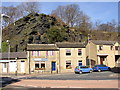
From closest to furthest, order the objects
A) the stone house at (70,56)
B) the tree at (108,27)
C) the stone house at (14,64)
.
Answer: the stone house at (14,64) < the stone house at (70,56) < the tree at (108,27)

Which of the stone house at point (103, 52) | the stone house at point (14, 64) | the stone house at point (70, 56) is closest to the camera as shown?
the stone house at point (14, 64)

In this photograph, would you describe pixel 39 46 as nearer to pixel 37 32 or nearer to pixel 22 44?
pixel 22 44

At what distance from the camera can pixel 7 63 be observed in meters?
36.9

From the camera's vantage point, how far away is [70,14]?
256ft

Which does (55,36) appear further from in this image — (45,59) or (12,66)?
(12,66)

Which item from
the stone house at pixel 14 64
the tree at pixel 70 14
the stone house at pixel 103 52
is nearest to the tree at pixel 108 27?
the tree at pixel 70 14

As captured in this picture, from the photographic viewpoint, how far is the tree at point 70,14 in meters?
77.9

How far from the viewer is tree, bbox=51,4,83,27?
77.9 m

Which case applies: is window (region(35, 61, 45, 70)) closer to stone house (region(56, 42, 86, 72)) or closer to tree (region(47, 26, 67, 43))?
stone house (region(56, 42, 86, 72))

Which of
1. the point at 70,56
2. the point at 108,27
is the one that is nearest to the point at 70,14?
the point at 108,27

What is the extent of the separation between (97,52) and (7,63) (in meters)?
20.0

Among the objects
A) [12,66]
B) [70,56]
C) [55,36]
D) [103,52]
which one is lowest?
[12,66]

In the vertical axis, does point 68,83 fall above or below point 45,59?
below

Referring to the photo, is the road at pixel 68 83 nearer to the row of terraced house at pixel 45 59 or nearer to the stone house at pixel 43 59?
the stone house at pixel 43 59
